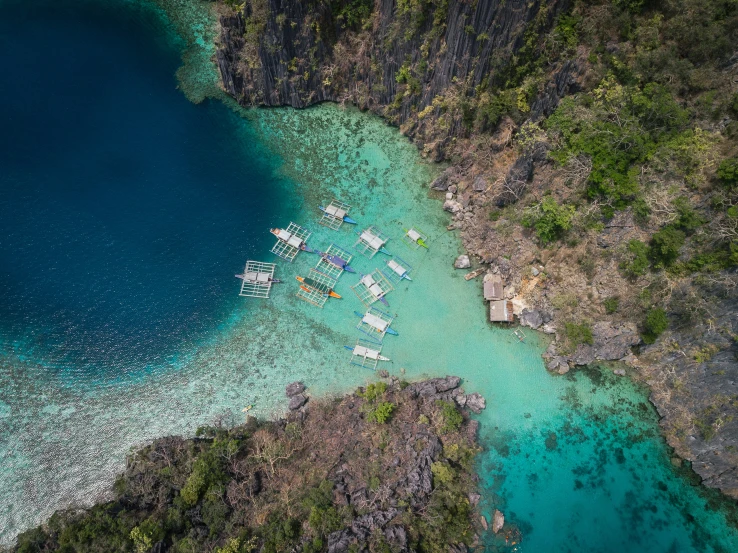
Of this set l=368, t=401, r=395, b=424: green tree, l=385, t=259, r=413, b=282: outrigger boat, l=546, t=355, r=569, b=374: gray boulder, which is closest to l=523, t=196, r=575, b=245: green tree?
l=546, t=355, r=569, b=374: gray boulder

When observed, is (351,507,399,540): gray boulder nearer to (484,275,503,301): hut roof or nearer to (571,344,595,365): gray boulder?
(484,275,503,301): hut roof

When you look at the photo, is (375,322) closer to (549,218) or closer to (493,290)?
(493,290)

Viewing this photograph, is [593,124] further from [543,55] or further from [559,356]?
[559,356]

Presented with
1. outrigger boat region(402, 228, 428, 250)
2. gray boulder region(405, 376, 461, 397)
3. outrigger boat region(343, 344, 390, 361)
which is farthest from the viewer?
outrigger boat region(402, 228, 428, 250)

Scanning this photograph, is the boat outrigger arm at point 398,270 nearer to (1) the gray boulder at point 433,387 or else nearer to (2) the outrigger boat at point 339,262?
(2) the outrigger boat at point 339,262

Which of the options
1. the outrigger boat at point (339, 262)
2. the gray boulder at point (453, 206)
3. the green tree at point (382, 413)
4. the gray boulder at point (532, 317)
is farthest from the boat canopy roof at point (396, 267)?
the green tree at point (382, 413)

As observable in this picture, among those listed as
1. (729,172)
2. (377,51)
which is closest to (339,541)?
(729,172)
